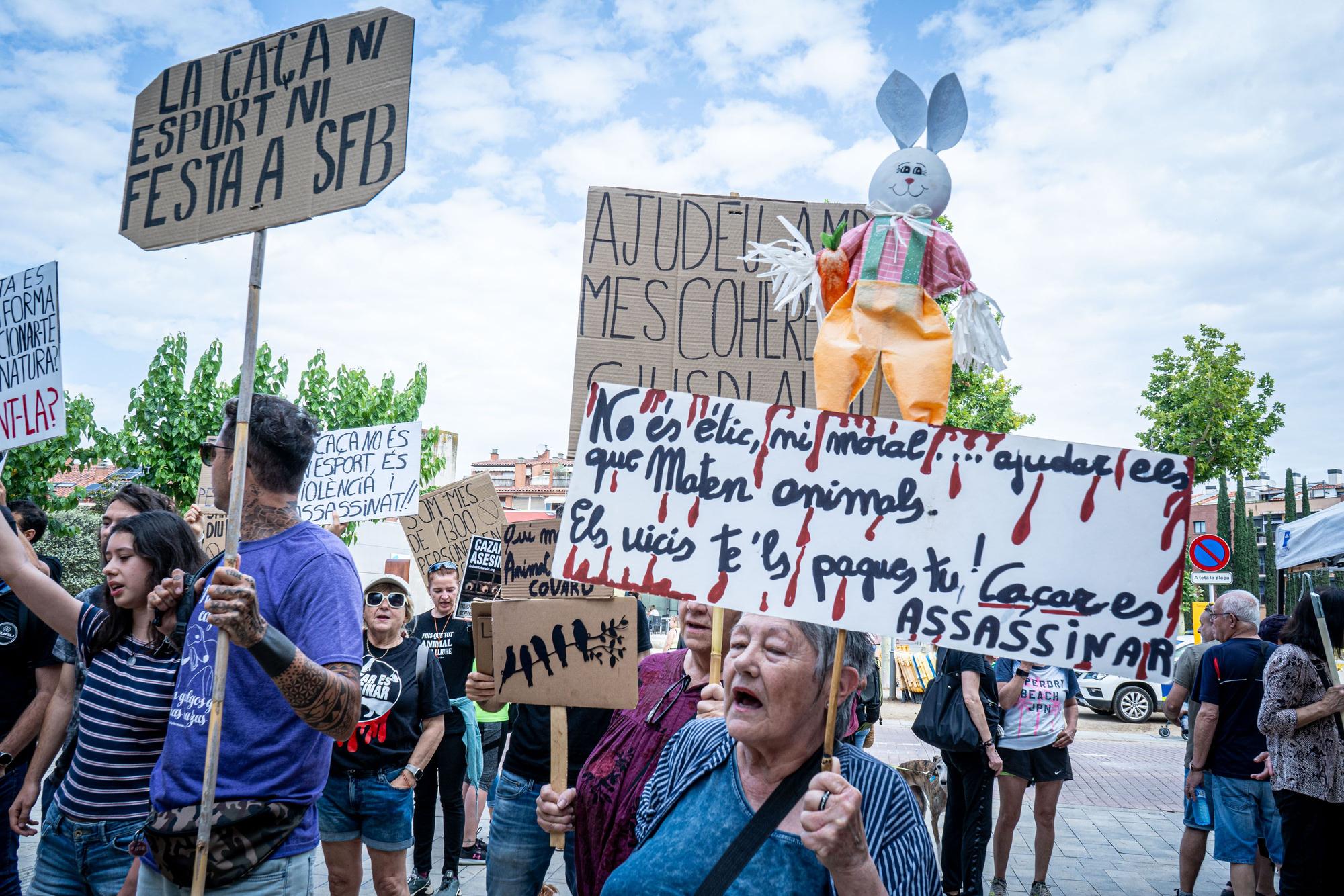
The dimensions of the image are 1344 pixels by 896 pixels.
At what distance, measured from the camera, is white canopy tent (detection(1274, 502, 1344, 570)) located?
21.8 feet

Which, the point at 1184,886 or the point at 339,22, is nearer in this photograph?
the point at 339,22

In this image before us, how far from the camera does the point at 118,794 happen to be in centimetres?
287

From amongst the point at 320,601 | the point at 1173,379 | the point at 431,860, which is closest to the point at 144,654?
the point at 320,601

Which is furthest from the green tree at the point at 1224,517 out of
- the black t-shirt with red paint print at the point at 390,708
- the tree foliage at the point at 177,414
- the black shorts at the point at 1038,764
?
the black t-shirt with red paint print at the point at 390,708

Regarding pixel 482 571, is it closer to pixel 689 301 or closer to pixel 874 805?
pixel 689 301

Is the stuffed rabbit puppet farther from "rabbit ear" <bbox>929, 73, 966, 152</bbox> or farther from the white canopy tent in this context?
the white canopy tent

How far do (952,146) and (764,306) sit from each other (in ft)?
4.51

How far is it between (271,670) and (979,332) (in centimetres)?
244

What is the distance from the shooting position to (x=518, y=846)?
3.75m

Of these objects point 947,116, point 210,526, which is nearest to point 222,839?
point 947,116

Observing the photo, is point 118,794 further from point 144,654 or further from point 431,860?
point 431,860

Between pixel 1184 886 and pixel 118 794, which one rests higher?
pixel 118 794

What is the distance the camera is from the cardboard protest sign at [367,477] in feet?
21.3

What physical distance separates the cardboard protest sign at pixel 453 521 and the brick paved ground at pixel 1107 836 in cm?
214
